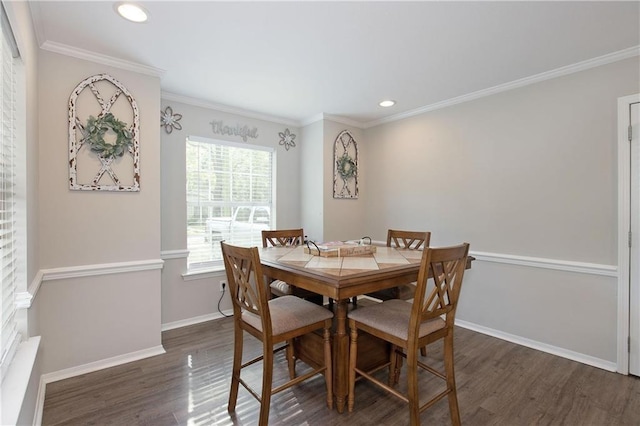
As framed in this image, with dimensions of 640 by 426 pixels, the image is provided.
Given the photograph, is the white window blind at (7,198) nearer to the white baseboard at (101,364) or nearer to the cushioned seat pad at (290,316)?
the white baseboard at (101,364)

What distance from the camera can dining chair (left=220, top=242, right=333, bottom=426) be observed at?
161 cm

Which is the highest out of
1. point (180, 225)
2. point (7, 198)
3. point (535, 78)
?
point (535, 78)

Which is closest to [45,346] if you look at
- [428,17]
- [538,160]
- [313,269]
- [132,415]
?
[132,415]

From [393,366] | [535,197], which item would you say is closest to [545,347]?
[535,197]

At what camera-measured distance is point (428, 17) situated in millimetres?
1913

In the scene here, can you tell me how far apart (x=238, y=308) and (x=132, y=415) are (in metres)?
0.91

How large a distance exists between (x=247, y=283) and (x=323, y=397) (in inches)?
39.5

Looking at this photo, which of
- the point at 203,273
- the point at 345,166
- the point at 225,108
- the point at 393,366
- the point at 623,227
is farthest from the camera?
the point at 345,166

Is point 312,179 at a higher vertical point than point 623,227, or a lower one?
higher

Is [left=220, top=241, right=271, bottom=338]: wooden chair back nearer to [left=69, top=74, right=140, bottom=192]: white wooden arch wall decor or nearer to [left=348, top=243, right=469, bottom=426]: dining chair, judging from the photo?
[left=348, top=243, right=469, bottom=426]: dining chair

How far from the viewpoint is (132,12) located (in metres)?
1.87

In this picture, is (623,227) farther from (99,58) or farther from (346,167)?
(99,58)

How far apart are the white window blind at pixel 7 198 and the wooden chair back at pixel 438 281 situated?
185 centimetres

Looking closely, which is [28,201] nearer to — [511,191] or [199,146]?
[199,146]
